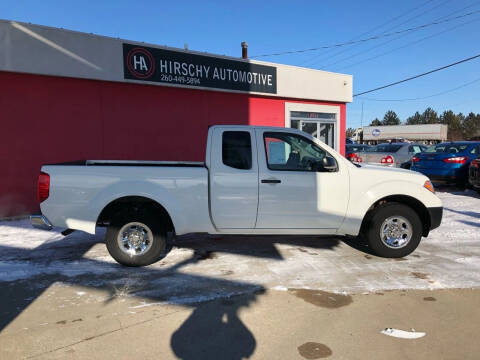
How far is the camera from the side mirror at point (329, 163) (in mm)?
4863

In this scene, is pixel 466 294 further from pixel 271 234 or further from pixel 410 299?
pixel 271 234

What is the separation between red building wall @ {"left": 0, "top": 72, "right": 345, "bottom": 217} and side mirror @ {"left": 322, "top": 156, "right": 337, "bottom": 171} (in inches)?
232

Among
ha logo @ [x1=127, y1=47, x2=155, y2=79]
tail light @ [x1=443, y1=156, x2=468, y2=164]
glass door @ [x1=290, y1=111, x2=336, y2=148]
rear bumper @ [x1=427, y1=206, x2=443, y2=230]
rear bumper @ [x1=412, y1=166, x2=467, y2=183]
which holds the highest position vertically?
ha logo @ [x1=127, y1=47, x2=155, y2=79]

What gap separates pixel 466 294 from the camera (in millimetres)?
4074

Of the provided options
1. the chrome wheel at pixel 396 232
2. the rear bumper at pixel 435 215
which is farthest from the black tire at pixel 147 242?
the rear bumper at pixel 435 215

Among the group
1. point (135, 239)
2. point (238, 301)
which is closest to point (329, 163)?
point (238, 301)

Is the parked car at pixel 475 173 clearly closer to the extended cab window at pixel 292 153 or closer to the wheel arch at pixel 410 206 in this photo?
the wheel arch at pixel 410 206

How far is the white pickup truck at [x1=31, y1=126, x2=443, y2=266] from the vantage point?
187 inches

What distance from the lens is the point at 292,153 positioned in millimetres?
5160

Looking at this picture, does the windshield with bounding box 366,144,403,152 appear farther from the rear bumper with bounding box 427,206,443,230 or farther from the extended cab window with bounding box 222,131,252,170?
the extended cab window with bounding box 222,131,252,170

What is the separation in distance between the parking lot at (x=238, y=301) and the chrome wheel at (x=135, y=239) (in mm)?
274

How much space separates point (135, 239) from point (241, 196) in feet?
5.07

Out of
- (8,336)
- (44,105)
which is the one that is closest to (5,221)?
(44,105)

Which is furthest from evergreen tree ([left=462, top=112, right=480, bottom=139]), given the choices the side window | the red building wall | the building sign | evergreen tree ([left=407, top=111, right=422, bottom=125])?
the red building wall
